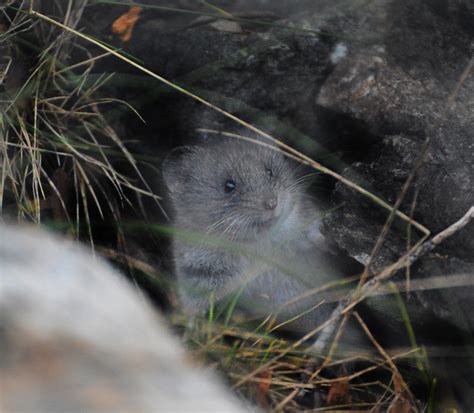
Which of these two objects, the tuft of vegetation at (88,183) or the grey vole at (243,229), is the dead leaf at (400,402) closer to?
the tuft of vegetation at (88,183)

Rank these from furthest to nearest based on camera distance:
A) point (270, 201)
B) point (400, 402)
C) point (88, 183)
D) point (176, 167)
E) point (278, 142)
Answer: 1. point (176, 167)
2. point (270, 201)
3. point (88, 183)
4. point (278, 142)
5. point (400, 402)

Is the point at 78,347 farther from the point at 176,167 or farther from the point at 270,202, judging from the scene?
the point at 176,167

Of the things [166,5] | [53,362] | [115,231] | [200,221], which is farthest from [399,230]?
[53,362]

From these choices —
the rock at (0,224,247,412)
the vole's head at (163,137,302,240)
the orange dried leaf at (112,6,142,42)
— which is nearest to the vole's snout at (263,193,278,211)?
the vole's head at (163,137,302,240)

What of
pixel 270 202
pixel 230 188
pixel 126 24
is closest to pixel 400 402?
pixel 270 202

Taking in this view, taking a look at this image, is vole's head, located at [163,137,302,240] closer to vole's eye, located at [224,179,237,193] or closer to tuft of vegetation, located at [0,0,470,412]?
vole's eye, located at [224,179,237,193]

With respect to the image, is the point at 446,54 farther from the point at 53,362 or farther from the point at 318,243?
the point at 53,362

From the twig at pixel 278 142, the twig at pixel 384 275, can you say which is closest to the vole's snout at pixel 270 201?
the twig at pixel 278 142
